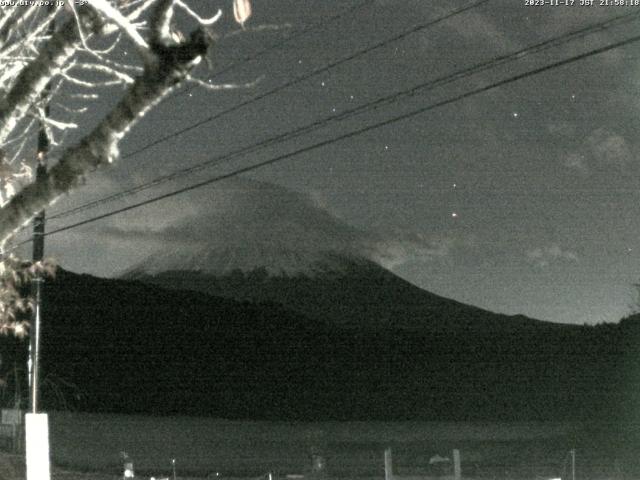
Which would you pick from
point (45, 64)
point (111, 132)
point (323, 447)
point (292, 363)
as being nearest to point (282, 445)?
point (323, 447)

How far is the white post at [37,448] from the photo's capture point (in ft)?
50.3

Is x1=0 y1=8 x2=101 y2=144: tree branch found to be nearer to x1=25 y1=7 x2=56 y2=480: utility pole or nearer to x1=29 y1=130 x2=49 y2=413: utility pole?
x1=25 y1=7 x2=56 y2=480: utility pole

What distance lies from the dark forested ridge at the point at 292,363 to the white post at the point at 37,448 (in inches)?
1655

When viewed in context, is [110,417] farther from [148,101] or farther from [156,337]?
[148,101]

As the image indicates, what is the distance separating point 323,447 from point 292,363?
158ft

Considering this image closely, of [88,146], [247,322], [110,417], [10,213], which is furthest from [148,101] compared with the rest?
[247,322]

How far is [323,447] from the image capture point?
5106 centimetres

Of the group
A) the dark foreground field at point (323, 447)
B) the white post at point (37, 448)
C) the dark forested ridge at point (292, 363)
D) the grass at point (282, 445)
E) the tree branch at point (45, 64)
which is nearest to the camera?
the tree branch at point (45, 64)

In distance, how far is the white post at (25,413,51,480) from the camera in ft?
50.3

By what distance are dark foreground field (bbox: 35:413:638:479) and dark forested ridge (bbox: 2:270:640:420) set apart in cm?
373

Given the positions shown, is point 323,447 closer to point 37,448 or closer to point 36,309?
point 36,309

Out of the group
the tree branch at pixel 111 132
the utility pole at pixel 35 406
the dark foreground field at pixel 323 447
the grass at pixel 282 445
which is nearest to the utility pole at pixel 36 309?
the utility pole at pixel 35 406

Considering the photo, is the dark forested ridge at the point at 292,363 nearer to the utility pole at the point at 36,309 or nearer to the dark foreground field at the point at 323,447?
the dark foreground field at the point at 323,447

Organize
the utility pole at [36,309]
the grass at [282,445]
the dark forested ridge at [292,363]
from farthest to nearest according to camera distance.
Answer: the dark forested ridge at [292,363]
the grass at [282,445]
the utility pole at [36,309]
